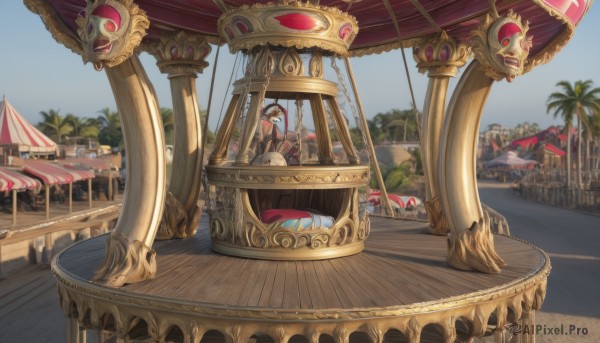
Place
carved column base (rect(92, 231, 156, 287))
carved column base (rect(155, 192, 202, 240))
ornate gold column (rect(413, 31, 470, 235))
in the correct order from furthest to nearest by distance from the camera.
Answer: ornate gold column (rect(413, 31, 470, 235)) → carved column base (rect(155, 192, 202, 240)) → carved column base (rect(92, 231, 156, 287))

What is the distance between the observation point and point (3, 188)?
1673cm

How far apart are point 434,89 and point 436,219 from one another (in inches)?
80.6

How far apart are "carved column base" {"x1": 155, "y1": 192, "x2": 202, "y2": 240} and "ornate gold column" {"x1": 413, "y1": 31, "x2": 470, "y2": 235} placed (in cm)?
354

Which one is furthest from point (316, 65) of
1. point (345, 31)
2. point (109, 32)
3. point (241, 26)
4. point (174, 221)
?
point (174, 221)

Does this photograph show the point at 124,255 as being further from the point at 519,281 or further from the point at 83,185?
the point at 83,185

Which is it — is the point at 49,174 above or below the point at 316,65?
below

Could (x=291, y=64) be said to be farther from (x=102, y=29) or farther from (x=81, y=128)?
(x=81, y=128)

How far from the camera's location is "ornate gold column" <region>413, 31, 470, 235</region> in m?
7.65

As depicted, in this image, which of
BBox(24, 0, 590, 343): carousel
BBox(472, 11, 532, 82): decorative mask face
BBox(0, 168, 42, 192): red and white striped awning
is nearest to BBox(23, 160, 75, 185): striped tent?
BBox(0, 168, 42, 192): red and white striped awning

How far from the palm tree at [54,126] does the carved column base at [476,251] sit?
189 feet

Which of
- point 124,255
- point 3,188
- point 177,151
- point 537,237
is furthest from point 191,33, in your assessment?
point 537,237

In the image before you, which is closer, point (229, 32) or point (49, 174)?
point (229, 32)

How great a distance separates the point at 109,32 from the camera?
14.9 ft

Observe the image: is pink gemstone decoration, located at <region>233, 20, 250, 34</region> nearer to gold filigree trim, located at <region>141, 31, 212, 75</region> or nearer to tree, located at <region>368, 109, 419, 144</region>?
gold filigree trim, located at <region>141, 31, 212, 75</region>
